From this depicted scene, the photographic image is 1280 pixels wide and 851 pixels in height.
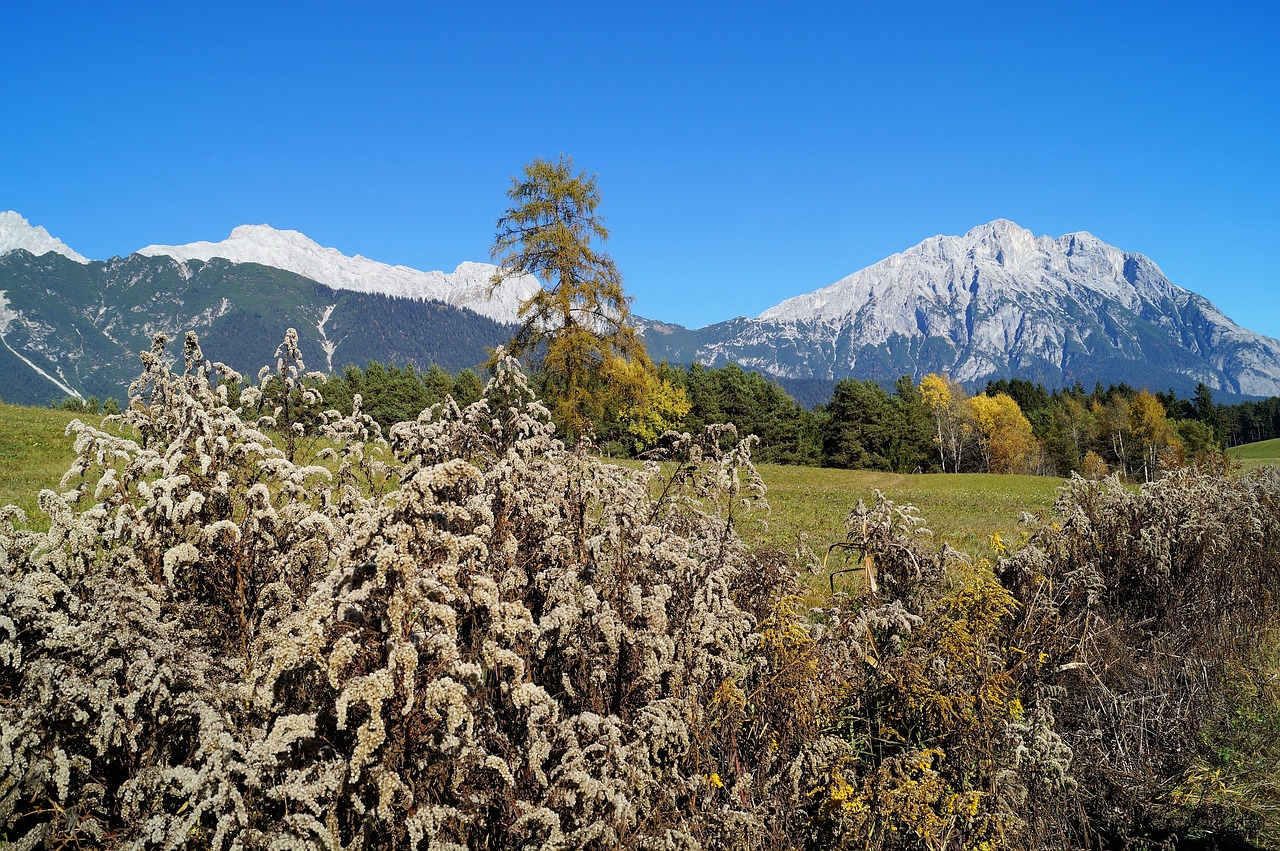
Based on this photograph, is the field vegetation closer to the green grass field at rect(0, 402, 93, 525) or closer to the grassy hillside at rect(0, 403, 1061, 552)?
the grassy hillside at rect(0, 403, 1061, 552)

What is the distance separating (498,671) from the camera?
10.1 ft

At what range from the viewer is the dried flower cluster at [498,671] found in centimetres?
253

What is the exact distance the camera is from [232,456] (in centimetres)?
418

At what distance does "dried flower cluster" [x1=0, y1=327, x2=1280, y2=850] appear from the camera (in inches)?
99.7

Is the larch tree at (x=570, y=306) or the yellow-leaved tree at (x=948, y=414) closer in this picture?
the larch tree at (x=570, y=306)

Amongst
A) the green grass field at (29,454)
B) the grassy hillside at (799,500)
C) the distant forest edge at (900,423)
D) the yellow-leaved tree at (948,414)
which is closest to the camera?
the green grass field at (29,454)

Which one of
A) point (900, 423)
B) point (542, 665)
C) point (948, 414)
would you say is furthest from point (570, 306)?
point (948, 414)

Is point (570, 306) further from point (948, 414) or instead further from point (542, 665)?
point (948, 414)

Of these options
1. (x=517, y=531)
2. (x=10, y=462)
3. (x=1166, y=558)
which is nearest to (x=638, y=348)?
(x=10, y=462)

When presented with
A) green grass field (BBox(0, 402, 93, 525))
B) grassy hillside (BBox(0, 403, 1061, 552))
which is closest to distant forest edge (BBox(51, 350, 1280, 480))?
grassy hillside (BBox(0, 403, 1061, 552))

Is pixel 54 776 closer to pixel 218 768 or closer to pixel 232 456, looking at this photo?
pixel 218 768

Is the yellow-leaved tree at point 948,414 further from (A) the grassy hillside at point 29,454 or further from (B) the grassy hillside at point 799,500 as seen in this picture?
(A) the grassy hillside at point 29,454

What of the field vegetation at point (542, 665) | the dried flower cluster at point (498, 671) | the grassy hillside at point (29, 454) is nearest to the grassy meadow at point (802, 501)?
the grassy hillside at point (29, 454)

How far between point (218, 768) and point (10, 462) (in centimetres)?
1727
